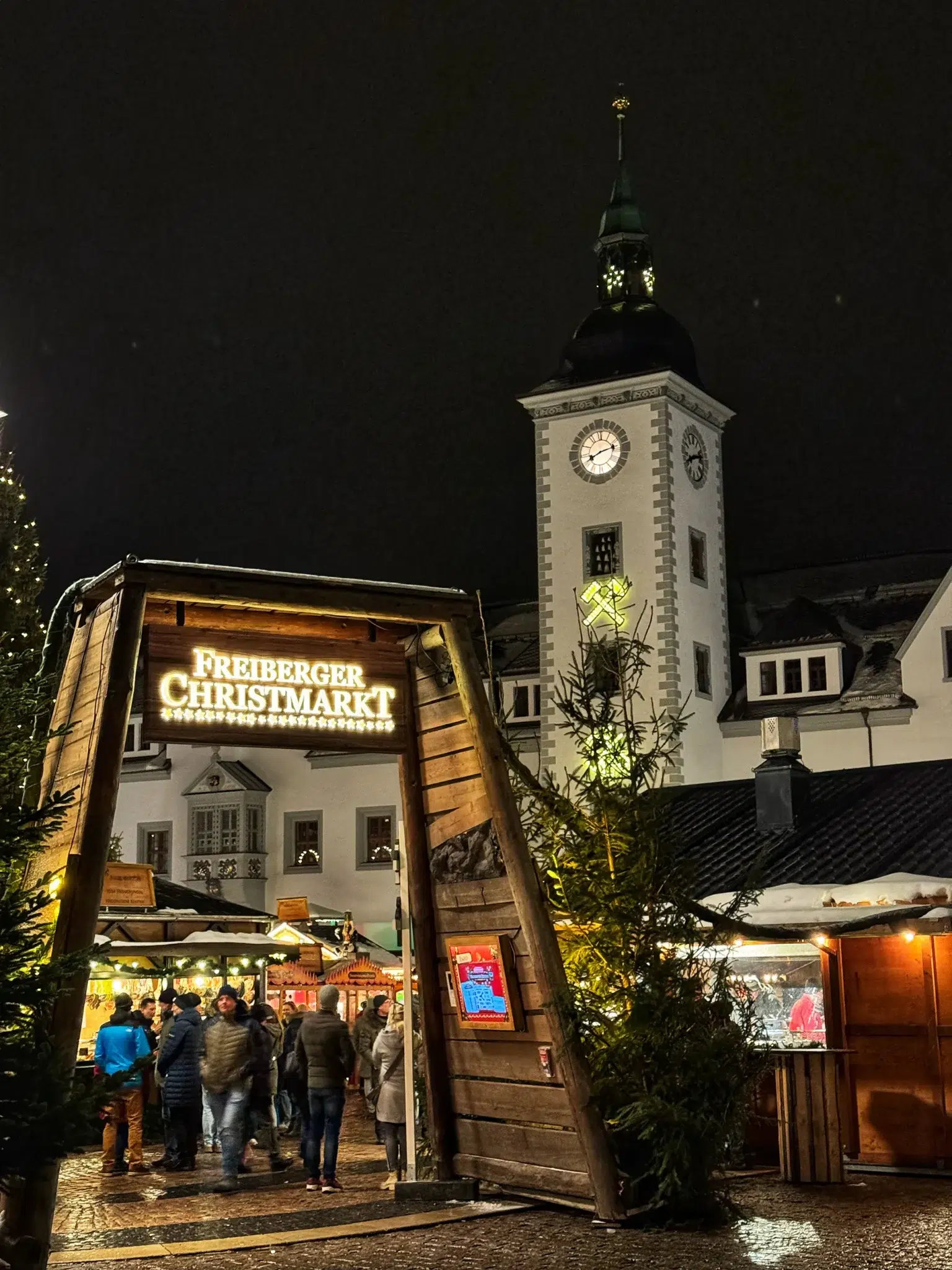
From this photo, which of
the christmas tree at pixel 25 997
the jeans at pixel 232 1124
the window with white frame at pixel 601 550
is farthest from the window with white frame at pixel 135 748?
the christmas tree at pixel 25 997

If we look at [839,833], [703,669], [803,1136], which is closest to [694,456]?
[703,669]

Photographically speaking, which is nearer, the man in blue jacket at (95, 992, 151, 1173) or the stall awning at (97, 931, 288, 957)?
the man in blue jacket at (95, 992, 151, 1173)

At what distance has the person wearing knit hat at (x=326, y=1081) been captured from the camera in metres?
14.6

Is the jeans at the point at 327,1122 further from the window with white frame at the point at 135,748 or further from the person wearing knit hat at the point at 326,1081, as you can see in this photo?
the window with white frame at the point at 135,748

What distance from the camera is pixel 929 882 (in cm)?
1571

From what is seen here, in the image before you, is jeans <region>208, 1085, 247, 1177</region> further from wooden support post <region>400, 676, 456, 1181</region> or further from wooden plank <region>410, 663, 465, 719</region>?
wooden plank <region>410, 663, 465, 719</region>

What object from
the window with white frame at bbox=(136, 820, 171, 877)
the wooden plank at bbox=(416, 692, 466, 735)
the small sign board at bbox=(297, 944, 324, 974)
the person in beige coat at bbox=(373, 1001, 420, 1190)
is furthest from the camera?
the window with white frame at bbox=(136, 820, 171, 877)

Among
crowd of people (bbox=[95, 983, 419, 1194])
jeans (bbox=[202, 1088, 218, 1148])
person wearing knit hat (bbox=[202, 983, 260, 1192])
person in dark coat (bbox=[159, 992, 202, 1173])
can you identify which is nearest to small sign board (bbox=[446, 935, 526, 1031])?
crowd of people (bbox=[95, 983, 419, 1194])

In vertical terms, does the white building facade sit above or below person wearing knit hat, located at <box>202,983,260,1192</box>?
above

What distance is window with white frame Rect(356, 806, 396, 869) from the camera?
4912 centimetres

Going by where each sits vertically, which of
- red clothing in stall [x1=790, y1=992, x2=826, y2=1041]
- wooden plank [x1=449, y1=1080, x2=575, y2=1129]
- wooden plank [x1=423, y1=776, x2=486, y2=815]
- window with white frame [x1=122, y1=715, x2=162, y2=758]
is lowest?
wooden plank [x1=449, y1=1080, x2=575, y2=1129]

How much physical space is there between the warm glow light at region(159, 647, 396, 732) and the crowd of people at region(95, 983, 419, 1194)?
2508 mm

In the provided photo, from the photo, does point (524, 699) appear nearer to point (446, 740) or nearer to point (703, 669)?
point (703, 669)

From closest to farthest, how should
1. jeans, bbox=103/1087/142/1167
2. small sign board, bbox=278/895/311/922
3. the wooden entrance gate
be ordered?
the wooden entrance gate → jeans, bbox=103/1087/142/1167 → small sign board, bbox=278/895/311/922
